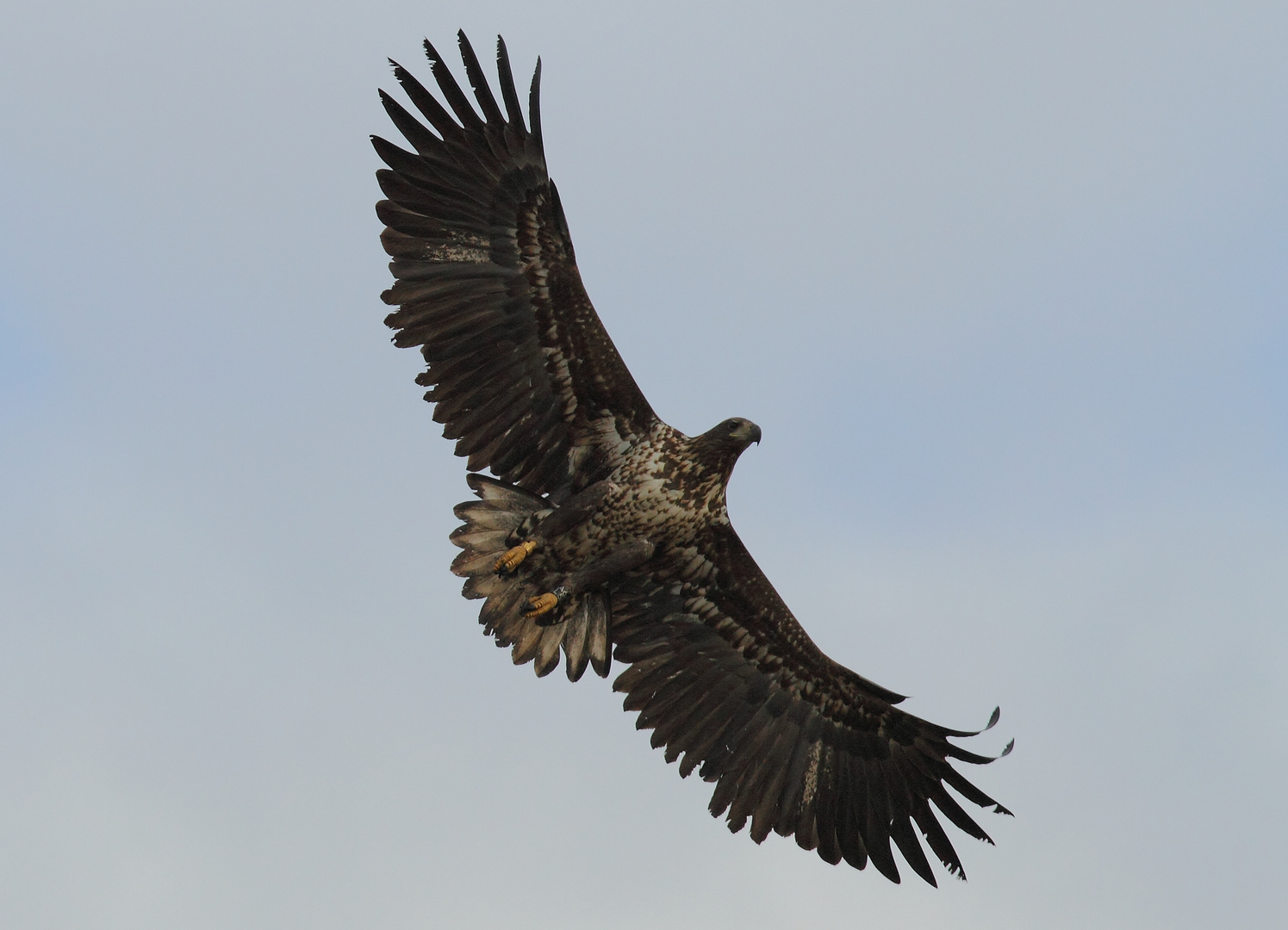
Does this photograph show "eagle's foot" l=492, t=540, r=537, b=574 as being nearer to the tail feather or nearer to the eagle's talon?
the tail feather

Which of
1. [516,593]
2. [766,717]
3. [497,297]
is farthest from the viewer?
[766,717]

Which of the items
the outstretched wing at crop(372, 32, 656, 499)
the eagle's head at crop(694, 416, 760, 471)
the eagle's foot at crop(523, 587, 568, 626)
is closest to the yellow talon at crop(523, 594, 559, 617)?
the eagle's foot at crop(523, 587, 568, 626)

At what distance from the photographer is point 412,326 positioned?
42.1ft

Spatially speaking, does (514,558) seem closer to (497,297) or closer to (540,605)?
(540,605)

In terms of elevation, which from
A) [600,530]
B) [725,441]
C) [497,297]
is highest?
[725,441]

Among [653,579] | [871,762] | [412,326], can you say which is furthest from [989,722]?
[412,326]

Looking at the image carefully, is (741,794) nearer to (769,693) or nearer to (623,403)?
(769,693)

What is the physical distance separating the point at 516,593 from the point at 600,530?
32.6 inches

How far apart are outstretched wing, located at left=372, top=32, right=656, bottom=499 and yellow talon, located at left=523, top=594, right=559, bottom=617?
0.79m

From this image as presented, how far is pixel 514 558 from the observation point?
1308 cm

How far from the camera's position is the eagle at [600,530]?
12.9m

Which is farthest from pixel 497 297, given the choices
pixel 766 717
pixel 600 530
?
pixel 766 717

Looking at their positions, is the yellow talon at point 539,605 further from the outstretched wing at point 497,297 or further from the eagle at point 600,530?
the outstretched wing at point 497,297

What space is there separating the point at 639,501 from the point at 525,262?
6.51 ft
